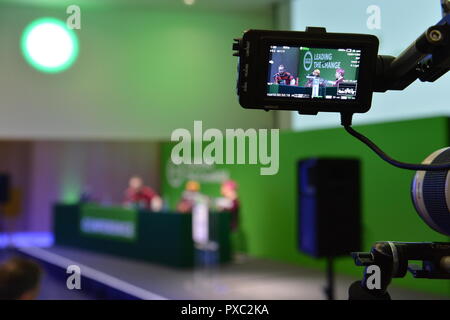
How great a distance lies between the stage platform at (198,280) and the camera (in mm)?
4383

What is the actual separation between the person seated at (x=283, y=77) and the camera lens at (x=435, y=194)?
38 cm

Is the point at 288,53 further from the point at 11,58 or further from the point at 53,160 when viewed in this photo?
Answer: the point at 53,160

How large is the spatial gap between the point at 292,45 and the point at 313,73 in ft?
0.35

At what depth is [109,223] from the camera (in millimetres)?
6457

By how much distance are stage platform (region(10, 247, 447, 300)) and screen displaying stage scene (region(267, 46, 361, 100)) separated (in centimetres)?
307

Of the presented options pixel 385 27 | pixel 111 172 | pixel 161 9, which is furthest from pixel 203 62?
pixel 111 172

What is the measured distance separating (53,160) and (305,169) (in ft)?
22.1

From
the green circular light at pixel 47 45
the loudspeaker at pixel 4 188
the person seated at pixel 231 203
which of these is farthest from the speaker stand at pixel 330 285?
the loudspeaker at pixel 4 188

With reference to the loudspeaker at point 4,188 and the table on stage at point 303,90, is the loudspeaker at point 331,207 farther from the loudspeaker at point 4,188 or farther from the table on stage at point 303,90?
the loudspeaker at point 4,188

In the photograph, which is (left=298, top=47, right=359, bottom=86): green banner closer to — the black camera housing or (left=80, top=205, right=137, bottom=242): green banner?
the black camera housing


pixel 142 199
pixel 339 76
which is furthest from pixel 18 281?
pixel 142 199

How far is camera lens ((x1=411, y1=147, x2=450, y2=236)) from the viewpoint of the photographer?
46.3 inches

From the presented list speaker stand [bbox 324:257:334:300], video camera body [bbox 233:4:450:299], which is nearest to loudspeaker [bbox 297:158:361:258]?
speaker stand [bbox 324:257:334:300]

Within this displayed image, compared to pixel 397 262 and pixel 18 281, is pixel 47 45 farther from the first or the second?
pixel 397 262
